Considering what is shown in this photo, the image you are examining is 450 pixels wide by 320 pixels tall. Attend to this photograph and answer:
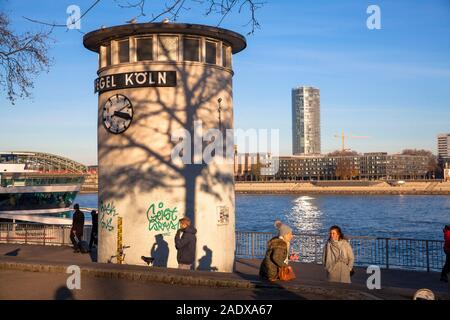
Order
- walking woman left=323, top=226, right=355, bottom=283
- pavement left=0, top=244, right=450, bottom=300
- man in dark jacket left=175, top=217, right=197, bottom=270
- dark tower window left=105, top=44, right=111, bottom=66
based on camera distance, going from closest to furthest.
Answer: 1. pavement left=0, top=244, right=450, bottom=300
2. walking woman left=323, top=226, right=355, bottom=283
3. man in dark jacket left=175, top=217, right=197, bottom=270
4. dark tower window left=105, top=44, right=111, bottom=66

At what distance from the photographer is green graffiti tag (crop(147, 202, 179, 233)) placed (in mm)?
15422

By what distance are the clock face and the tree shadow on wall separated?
19 centimetres

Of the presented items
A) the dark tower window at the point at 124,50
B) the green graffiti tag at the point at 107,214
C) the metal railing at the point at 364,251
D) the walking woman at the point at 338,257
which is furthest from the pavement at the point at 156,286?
the metal railing at the point at 364,251

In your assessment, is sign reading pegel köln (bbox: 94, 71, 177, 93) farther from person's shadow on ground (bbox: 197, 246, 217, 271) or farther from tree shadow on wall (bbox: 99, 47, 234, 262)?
person's shadow on ground (bbox: 197, 246, 217, 271)

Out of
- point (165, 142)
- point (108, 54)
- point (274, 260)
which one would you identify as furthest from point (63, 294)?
Answer: point (108, 54)

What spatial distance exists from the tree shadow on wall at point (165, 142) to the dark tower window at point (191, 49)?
281mm

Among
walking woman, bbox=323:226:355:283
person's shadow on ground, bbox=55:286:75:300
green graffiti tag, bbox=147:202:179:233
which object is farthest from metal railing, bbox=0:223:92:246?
walking woman, bbox=323:226:355:283

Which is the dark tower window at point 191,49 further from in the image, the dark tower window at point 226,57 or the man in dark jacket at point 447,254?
the man in dark jacket at point 447,254

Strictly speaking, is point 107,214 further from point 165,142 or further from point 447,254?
point 447,254

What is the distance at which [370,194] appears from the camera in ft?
518

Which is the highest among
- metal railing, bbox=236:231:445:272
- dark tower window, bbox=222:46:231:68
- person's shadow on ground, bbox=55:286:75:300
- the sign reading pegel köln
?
dark tower window, bbox=222:46:231:68
